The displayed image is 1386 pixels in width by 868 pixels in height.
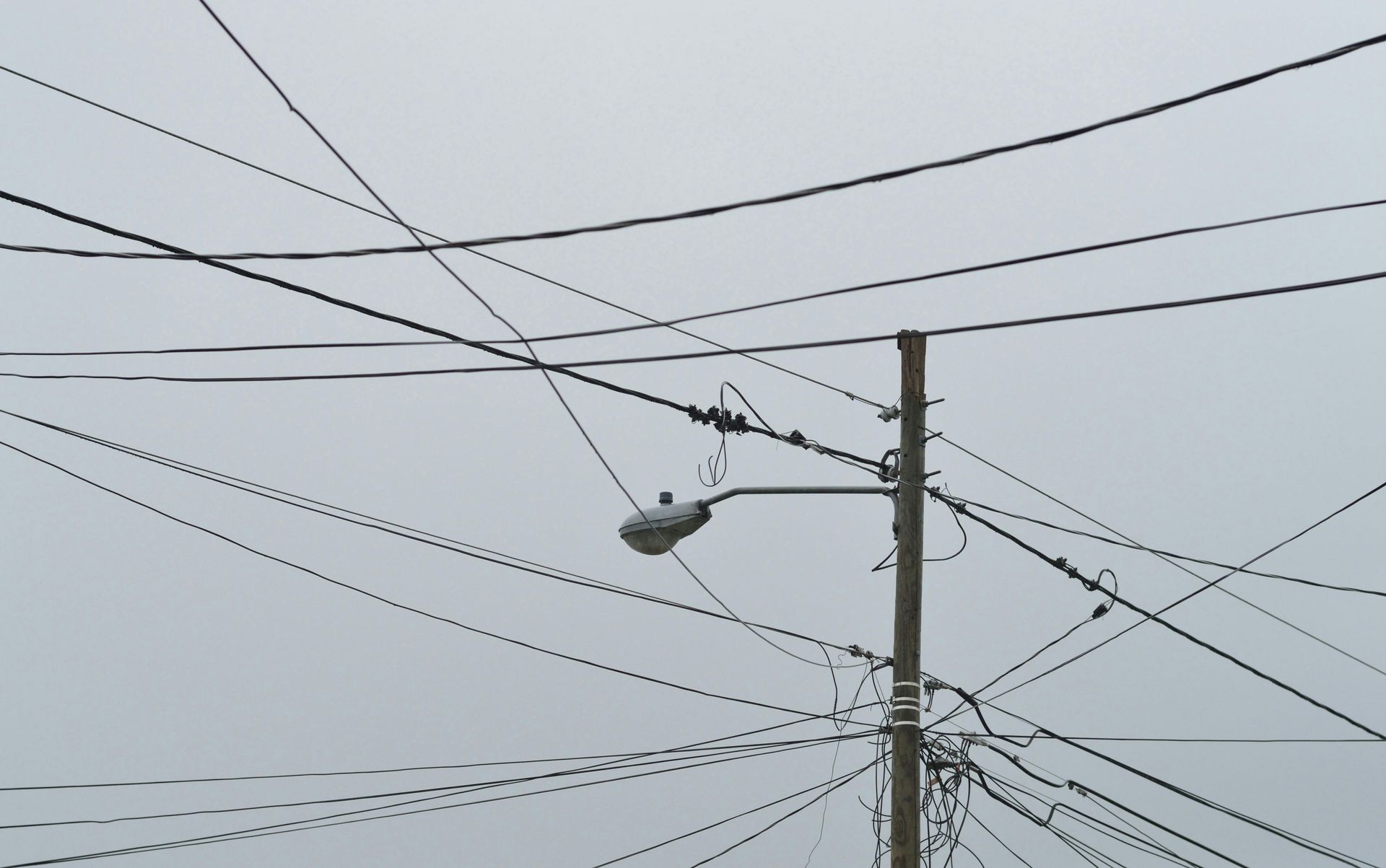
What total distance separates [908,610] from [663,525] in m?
1.75

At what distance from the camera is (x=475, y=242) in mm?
7438

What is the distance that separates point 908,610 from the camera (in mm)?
8867

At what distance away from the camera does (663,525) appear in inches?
347

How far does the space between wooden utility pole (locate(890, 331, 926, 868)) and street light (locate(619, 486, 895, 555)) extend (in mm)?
640

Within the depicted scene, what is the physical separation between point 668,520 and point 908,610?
1729 mm

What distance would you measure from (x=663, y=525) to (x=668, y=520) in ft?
0.18

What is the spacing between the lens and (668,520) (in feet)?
28.9

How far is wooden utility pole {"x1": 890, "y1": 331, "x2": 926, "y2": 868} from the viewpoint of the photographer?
857 centimetres

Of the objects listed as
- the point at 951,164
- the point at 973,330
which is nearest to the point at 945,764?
the point at 973,330

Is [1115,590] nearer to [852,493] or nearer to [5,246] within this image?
[852,493]

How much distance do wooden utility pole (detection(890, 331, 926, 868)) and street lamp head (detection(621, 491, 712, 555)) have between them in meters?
1.38

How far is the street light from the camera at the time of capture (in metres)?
8.78

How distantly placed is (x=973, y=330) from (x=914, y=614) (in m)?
2.07

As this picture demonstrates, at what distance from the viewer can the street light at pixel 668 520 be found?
28.8 ft
